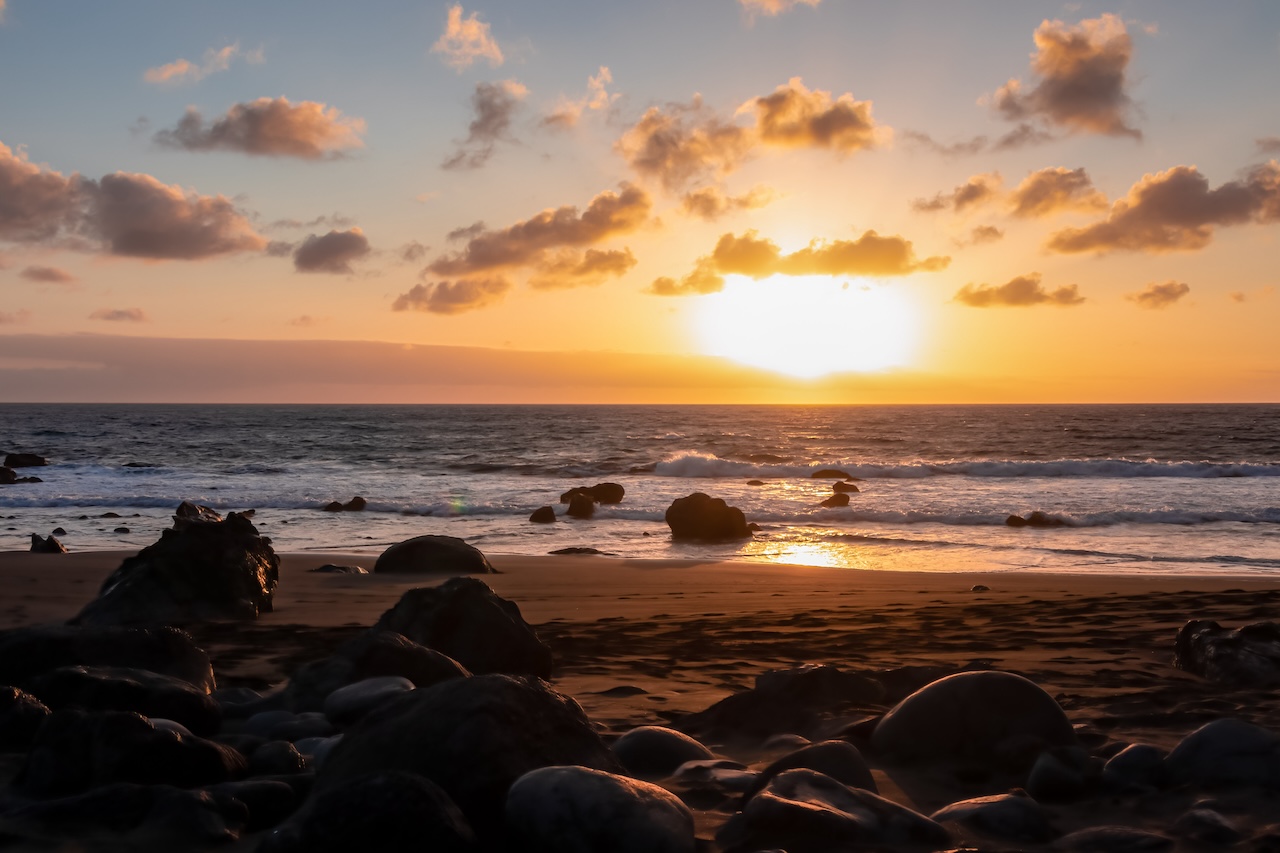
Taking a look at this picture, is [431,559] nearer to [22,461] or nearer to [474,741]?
[474,741]

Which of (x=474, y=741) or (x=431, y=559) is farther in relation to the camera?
(x=431, y=559)

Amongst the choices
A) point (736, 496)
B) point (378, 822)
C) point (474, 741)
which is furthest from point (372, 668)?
point (736, 496)

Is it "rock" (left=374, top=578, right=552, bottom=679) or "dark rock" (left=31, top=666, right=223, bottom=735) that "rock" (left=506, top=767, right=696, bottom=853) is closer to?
"dark rock" (left=31, top=666, right=223, bottom=735)

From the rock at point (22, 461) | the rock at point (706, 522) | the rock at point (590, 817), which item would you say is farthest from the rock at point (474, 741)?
the rock at point (22, 461)

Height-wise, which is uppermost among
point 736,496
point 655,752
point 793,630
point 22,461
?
point 655,752

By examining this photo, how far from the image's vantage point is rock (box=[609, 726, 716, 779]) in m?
3.71

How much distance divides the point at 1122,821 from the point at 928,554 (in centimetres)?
1167

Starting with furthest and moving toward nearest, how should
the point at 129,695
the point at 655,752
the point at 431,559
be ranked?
the point at 431,559 < the point at 129,695 < the point at 655,752

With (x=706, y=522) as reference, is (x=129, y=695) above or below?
above

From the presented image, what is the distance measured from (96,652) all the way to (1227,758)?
505cm

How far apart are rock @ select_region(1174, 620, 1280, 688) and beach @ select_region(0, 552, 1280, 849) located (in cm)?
10

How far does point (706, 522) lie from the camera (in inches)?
677

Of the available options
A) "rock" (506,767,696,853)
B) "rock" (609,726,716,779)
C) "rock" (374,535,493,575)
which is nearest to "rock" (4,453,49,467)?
"rock" (374,535,493,575)

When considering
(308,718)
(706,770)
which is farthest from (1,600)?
(706,770)
